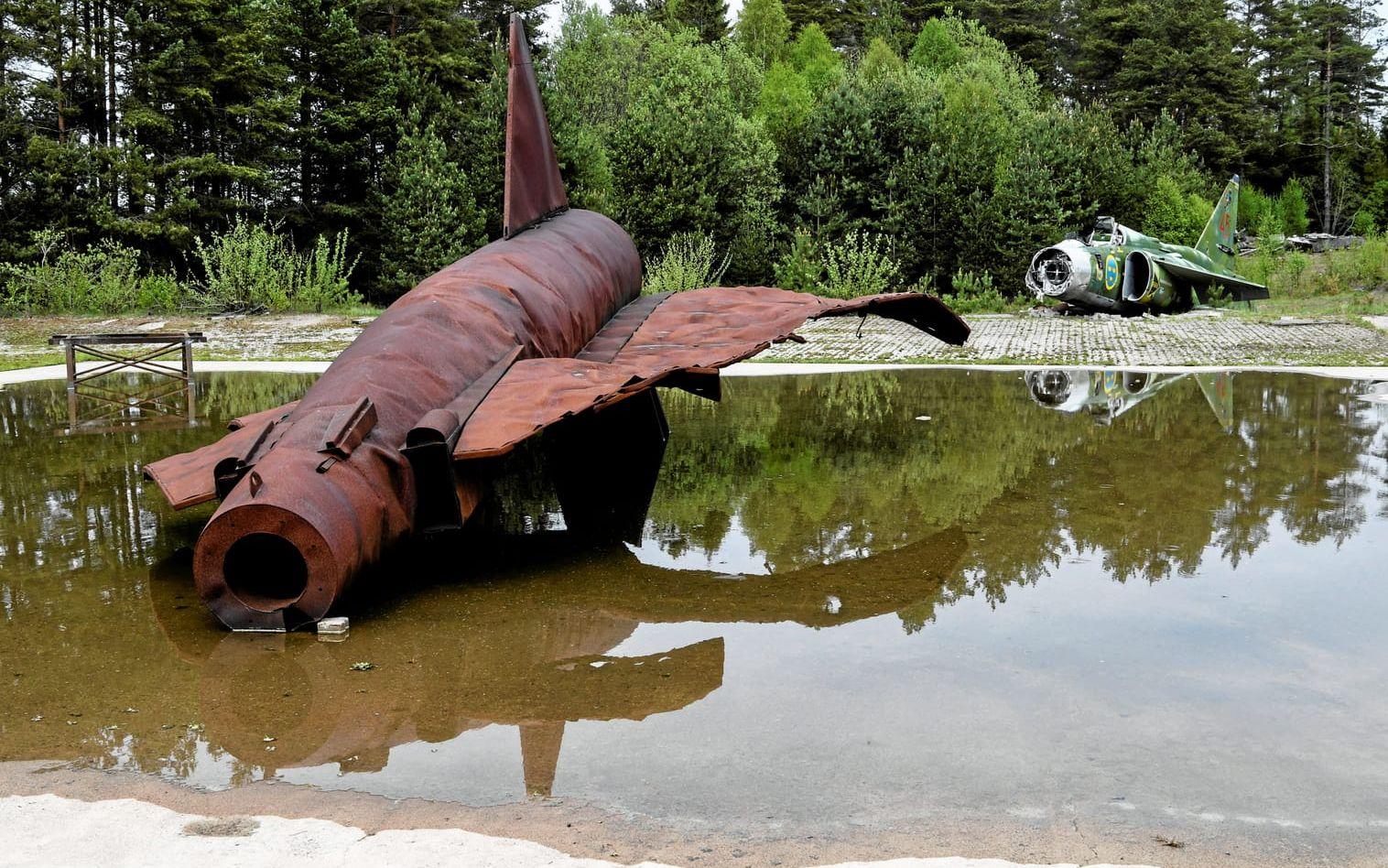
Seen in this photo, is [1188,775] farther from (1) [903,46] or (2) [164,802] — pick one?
(1) [903,46]

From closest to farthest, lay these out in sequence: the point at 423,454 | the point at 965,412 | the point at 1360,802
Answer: the point at 1360,802 → the point at 423,454 → the point at 965,412

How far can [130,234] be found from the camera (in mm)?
32594

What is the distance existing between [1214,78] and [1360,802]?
57.6 metres

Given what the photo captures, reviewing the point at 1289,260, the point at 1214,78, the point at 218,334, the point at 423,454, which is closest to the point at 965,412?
the point at 423,454

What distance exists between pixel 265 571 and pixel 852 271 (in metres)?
22.0

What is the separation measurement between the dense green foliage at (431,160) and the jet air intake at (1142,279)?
187 inches

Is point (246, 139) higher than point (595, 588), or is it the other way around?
point (246, 139)

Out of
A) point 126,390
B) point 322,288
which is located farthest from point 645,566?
point 322,288

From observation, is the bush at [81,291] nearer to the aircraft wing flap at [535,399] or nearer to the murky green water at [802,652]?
the murky green water at [802,652]

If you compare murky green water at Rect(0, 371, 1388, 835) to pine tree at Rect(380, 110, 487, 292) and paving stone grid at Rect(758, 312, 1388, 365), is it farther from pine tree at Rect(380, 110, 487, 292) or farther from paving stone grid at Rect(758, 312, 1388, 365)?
pine tree at Rect(380, 110, 487, 292)

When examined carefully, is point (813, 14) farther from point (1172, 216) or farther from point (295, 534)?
point (295, 534)

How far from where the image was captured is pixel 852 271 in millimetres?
26688

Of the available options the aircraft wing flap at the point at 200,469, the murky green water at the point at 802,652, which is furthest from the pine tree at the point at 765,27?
the aircraft wing flap at the point at 200,469

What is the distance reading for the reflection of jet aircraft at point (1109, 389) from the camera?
42.1ft
